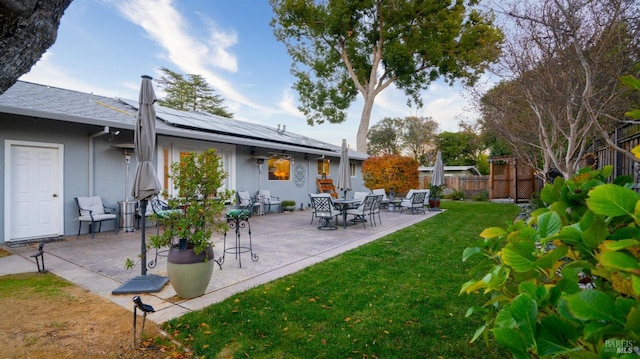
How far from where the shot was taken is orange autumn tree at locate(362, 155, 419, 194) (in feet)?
46.8

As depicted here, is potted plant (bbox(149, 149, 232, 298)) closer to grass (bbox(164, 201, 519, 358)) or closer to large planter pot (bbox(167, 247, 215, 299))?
large planter pot (bbox(167, 247, 215, 299))

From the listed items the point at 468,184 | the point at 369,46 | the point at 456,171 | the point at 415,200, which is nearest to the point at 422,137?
the point at 456,171

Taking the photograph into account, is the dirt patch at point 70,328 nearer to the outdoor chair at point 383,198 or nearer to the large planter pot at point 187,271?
the large planter pot at point 187,271

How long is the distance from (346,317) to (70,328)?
2.81 metres

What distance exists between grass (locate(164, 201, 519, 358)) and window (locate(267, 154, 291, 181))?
8165mm

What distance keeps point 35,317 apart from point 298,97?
19.4 metres

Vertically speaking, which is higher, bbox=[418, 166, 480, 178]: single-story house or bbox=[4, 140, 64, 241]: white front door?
bbox=[418, 166, 480, 178]: single-story house

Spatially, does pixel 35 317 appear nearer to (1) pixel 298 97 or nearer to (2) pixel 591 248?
(2) pixel 591 248

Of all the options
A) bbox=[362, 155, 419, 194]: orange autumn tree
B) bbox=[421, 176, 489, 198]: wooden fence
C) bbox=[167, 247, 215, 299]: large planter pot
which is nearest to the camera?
bbox=[167, 247, 215, 299]: large planter pot

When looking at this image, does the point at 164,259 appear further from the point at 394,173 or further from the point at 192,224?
the point at 394,173

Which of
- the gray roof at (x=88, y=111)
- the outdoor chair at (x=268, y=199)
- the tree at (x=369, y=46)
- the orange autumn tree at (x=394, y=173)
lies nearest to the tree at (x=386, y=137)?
the tree at (x=369, y=46)

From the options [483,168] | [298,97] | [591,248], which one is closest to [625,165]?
[591,248]

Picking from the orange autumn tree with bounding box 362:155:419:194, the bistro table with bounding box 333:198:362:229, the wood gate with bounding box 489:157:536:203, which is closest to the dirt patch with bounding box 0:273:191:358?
the bistro table with bounding box 333:198:362:229

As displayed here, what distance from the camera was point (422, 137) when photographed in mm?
32812
